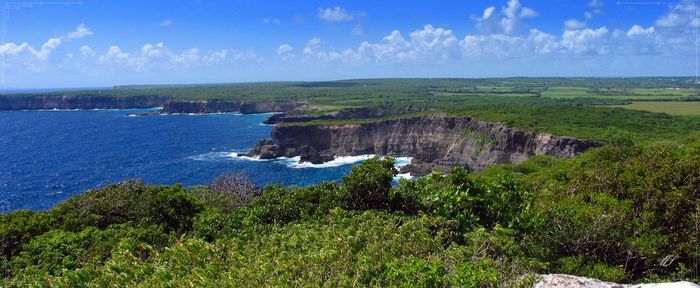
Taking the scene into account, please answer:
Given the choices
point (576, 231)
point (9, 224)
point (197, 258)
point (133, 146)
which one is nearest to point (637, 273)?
point (576, 231)

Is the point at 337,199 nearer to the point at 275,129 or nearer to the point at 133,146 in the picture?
the point at 275,129

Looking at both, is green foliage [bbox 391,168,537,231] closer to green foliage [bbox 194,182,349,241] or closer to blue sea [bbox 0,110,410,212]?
green foliage [bbox 194,182,349,241]

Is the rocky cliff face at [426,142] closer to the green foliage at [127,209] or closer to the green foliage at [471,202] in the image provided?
the green foliage at [127,209]

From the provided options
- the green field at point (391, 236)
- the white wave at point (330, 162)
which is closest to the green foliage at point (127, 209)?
the green field at point (391, 236)

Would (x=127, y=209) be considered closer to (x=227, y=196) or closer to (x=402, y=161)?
(x=227, y=196)

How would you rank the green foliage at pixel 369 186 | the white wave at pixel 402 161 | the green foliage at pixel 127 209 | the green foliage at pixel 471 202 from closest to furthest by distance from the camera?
the green foliage at pixel 471 202
the green foliage at pixel 369 186
the green foliage at pixel 127 209
the white wave at pixel 402 161
